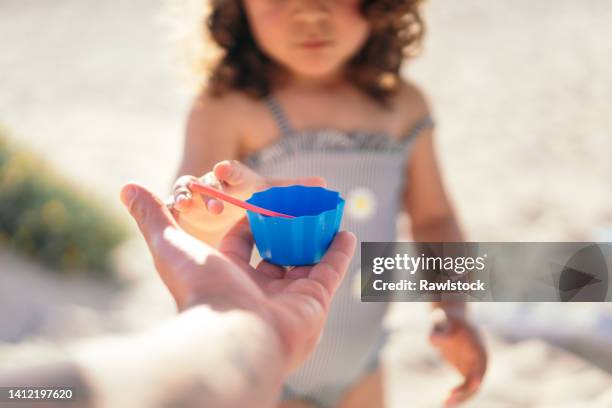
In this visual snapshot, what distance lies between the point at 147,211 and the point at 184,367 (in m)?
0.29

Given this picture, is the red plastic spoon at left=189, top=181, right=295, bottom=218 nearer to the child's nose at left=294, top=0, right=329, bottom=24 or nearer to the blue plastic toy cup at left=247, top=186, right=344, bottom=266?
the blue plastic toy cup at left=247, top=186, right=344, bottom=266

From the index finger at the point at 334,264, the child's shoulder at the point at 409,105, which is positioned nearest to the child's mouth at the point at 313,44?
the child's shoulder at the point at 409,105

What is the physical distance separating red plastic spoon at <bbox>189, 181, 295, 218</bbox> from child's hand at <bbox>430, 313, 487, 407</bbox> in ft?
1.73

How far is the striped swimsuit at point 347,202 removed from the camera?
1.41 m

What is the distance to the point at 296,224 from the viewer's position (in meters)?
0.83

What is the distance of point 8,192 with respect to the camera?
268 cm

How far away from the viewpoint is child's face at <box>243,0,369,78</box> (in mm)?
1289

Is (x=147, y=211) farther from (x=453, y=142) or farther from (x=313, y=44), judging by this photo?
(x=453, y=142)

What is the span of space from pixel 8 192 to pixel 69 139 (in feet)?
4.69

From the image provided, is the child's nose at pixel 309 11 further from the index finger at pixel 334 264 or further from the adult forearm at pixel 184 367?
the adult forearm at pixel 184 367

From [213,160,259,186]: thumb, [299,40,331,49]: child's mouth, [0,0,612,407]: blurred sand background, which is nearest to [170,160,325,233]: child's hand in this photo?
[213,160,259,186]: thumb

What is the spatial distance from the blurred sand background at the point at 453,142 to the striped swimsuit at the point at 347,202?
0.57 m

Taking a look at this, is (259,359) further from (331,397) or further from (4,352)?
(4,352)

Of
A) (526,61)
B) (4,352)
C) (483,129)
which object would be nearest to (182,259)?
(4,352)
